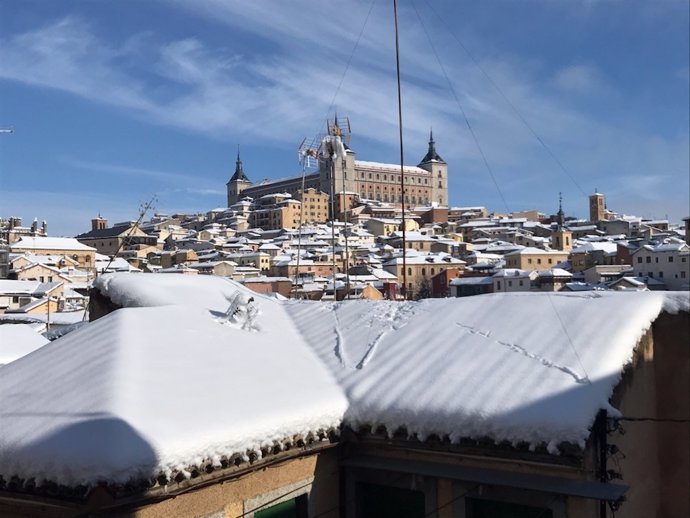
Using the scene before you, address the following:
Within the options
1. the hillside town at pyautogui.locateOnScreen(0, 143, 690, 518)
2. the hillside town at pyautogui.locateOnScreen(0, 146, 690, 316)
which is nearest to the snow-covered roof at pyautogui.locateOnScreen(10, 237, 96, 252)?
the hillside town at pyautogui.locateOnScreen(0, 146, 690, 316)

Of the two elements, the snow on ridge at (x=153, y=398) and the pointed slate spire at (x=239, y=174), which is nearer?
the snow on ridge at (x=153, y=398)

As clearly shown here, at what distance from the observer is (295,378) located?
18.4 ft

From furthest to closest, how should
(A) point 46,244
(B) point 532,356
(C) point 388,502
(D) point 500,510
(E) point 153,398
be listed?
1. (A) point 46,244
2. (C) point 388,502
3. (B) point 532,356
4. (D) point 500,510
5. (E) point 153,398

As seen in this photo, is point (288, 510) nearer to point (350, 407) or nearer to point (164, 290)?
point (350, 407)

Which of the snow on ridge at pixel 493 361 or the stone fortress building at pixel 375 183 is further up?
the stone fortress building at pixel 375 183

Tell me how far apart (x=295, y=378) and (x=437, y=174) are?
131 m

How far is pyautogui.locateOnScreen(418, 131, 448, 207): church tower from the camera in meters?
132

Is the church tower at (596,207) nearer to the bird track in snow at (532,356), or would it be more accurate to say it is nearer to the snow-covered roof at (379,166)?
the snow-covered roof at (379,166)

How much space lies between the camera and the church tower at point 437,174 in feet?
434

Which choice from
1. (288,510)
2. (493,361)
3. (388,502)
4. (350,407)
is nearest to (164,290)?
(350,407)

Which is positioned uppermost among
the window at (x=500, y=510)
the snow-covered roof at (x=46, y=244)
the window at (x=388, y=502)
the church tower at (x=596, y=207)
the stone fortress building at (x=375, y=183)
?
the stone fortress building at (x=375, y=183)

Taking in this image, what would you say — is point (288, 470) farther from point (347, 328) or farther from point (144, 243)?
point (144, 243)

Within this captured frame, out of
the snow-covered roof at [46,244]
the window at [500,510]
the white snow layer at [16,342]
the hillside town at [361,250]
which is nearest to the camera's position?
the window at [500,510]

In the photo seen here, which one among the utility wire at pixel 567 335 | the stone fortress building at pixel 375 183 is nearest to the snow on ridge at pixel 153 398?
the utility wire at pixel 567 335
